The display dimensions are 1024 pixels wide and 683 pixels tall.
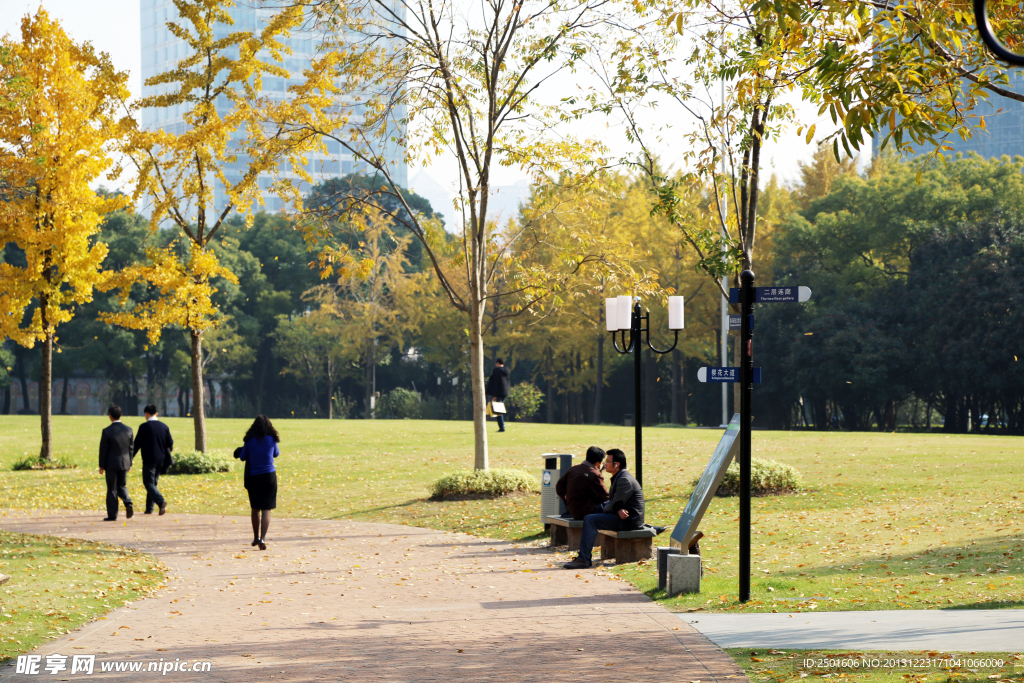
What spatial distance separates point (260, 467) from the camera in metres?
12.9

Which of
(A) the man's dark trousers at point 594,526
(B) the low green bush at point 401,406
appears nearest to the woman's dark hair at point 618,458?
(A) the man's dark trousers at point 594,526

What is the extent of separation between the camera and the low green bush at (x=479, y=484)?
56.7 feet

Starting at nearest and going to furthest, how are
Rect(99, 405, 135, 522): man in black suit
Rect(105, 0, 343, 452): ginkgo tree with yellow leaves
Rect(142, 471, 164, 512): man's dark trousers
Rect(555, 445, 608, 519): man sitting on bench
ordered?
Rect(555, 445, 608, 519): man sitting on bench < Rect(99, 405, 135, 522): man in black suit < Rect(142, 471, 164, 512): man's dark trousers < Rect(105, 0, 343, 452): ginkgo tree with yellow leaves

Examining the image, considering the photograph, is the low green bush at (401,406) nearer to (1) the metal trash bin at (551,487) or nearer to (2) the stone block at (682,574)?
(1) the metal trash bin at (551,487)

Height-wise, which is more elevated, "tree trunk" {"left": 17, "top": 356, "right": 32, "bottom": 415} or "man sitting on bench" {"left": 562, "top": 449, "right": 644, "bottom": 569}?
"tree trunk" {"left": 17, "top": 356, "right": 32, "bottom": 415}

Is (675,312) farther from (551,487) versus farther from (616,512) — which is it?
(616,512)

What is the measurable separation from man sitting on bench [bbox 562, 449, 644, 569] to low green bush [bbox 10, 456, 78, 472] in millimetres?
15432

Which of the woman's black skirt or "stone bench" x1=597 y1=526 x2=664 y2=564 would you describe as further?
the woman's black skirt

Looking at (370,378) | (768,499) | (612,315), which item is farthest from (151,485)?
(370,378)

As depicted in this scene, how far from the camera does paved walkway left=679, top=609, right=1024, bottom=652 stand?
6.75m

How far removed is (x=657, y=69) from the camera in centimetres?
1658

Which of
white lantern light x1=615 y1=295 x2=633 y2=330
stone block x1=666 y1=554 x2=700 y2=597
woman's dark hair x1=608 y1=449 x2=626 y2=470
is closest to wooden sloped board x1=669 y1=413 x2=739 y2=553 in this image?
stone block x1=666 y1=554 x2=700 y2=597

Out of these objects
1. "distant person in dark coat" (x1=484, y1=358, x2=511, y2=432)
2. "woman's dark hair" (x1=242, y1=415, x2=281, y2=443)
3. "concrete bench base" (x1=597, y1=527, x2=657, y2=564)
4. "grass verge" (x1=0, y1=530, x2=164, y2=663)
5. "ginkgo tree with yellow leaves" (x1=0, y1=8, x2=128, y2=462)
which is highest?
"ginkgo tree with yellow leaves" (x1=0, y1=8, x2=128, y2=462)

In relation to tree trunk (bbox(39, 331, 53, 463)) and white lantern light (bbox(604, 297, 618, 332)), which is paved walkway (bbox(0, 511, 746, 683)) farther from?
tree trunk (bbox(39, 331, 53, 463))
